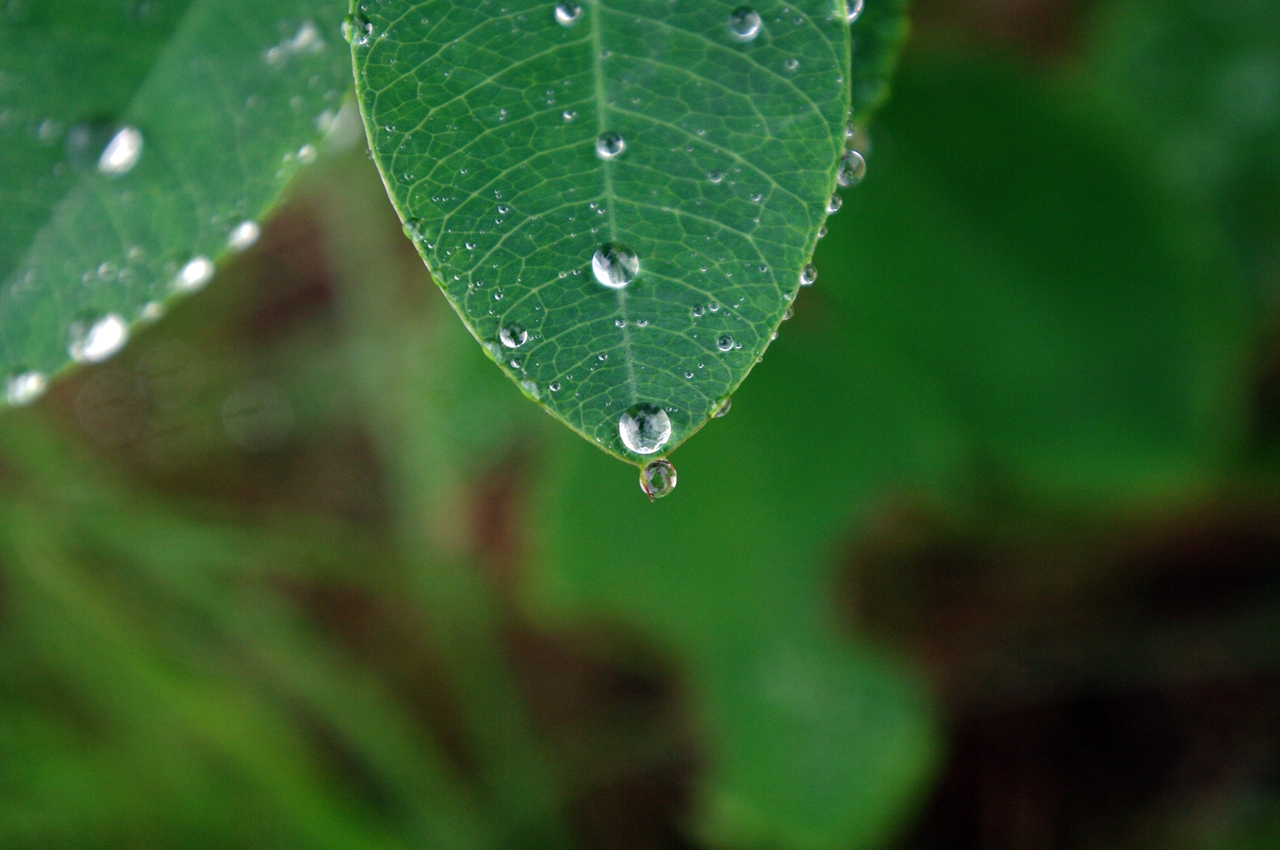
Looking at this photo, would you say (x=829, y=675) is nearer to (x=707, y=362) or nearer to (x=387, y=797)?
(x=387, y=797)

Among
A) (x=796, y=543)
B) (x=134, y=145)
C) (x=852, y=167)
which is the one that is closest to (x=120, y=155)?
(x=134, y=145)

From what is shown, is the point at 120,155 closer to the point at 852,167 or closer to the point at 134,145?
the point at 134,145

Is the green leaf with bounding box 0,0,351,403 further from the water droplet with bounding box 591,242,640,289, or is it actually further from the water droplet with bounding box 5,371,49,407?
the water droplet with bounding box 591,242,640,289

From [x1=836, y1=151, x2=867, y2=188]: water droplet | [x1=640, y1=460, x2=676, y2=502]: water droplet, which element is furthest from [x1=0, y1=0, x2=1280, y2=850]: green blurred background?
[x1=640, y1=460, x2=676, y2=502]: water droplet

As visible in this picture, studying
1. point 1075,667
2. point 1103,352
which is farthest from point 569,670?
point 1103,352

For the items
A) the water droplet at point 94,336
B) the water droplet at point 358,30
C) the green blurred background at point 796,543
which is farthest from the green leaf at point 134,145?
the green blurred background at point 796,543

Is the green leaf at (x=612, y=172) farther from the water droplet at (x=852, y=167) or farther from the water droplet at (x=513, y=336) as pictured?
the water droplet at (x=852, y=167)
